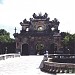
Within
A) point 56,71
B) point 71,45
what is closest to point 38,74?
point 56,71

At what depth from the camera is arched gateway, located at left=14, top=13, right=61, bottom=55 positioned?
63531 millimetres

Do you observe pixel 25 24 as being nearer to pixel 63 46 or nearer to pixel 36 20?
pixel 36 20

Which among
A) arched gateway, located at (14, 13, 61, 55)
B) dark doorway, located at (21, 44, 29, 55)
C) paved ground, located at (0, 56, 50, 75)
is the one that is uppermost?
arched gateway, located at (14, 13, 61, 55)

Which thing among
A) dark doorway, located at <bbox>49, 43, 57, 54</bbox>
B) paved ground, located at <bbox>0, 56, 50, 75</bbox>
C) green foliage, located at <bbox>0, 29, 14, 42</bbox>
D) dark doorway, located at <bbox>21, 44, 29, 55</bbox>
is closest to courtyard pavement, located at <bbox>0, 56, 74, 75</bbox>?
paved ground, located at <bbox>0, 56, 50, 75</bbox>

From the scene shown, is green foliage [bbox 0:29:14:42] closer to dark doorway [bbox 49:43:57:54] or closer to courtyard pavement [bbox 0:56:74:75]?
dark doorway [bbox 49:43:57:54]

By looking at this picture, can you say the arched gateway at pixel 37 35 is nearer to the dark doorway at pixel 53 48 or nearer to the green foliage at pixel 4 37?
the dark doorway at pixel 53 48

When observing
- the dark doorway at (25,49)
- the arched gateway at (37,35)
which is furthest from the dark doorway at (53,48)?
the dark doorway at (25,49)

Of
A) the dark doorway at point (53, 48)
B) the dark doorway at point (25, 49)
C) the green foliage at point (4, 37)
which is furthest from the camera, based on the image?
the green foliage at point (4, 37)

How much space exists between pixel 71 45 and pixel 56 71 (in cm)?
4516

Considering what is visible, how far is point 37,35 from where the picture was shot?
64.1m

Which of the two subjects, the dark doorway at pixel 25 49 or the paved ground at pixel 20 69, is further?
the dark doorway at pixel 25 49

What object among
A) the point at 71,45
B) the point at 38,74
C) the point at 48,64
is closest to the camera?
the point at 38,74

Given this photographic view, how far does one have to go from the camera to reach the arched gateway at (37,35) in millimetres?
63531

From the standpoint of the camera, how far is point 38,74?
57.4 ft
